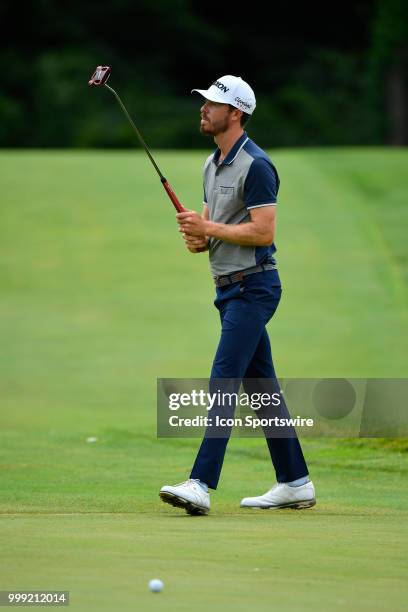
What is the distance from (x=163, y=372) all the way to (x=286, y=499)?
795 cm

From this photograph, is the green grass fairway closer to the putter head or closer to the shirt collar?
the shirt collar

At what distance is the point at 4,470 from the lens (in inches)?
301

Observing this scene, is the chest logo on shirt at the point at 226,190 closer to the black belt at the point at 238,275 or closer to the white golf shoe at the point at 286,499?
the black belt at the point at 238,275

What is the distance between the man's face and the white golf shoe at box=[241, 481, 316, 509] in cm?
171

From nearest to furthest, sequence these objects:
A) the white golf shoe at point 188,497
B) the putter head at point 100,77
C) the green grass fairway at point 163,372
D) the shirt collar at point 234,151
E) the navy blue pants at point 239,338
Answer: the green grass fairway at point 163,372 < the white golf shoe at point 188,497 < the navy blue pants at point 239,338 < the shirt collar at point 234,151 < the putter head at point 100,77

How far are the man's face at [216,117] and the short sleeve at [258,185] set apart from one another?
0.95 ft

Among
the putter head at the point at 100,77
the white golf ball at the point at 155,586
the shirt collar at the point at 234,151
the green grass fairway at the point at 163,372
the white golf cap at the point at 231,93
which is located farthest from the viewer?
the putter head at the point at 100,77

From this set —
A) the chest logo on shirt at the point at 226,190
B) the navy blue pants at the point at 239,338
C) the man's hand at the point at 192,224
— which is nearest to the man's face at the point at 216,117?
the chest logo on shirt at the point at 226,190

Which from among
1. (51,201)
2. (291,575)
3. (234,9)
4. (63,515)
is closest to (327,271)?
(51,201)

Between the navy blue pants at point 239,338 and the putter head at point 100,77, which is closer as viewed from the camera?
the navy blue pants at point 239,338

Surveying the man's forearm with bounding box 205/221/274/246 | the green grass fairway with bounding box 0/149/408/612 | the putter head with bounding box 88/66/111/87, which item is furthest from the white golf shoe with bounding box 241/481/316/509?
the putter head with bounding box 88/66/111/87

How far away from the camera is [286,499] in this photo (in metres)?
6.24

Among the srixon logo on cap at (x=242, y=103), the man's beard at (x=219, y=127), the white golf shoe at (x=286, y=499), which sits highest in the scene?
the srixon logo on cap at (x=242, y=103)

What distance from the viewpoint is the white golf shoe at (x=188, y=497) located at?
5695mm
